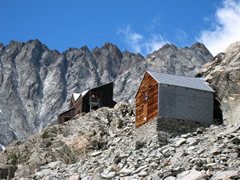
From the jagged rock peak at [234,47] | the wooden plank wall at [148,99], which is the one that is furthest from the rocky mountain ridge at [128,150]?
the wooden plank wall at [148,99]

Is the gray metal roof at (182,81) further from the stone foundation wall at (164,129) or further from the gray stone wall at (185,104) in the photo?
the stone foundation wall at (164,129)

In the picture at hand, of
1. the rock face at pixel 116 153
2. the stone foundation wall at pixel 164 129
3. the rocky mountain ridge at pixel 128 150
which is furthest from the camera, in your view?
the stone foundation wall at pixel 164 129

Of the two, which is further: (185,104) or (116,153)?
(185,104)

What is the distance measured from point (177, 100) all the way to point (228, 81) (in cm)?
477

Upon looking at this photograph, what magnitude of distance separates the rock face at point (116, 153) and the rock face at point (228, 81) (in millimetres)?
2193

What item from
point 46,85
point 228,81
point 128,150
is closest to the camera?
point 128,150

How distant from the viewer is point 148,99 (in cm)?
3962

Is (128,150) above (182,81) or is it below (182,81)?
below

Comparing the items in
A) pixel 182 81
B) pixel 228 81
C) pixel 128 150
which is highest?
pixel 182 81

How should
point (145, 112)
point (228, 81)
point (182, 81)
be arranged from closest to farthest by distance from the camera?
point (228, 81), point (145, 112), point (182, 81)

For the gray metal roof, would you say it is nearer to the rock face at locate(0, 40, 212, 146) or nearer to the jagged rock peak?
the jagged rock peak

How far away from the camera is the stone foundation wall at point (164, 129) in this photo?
117 ft

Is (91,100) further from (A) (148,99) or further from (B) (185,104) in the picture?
(B) (185,104)

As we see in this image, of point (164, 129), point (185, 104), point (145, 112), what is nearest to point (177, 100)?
point (185, 104)
